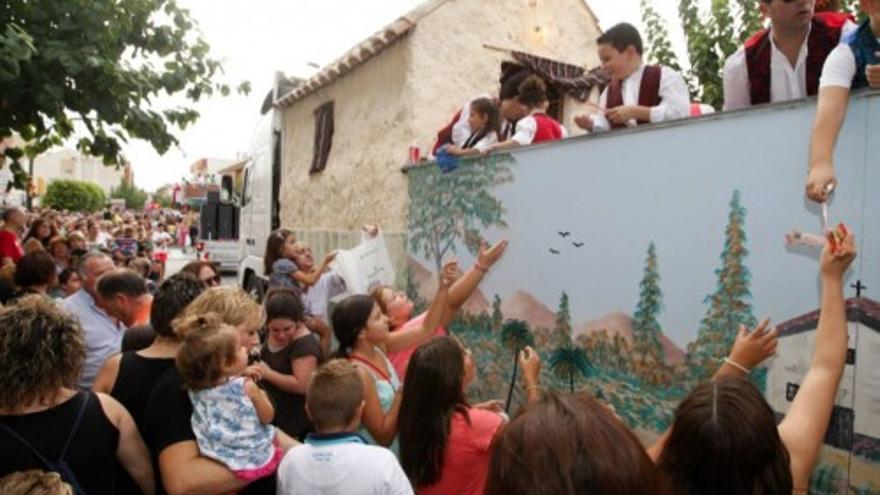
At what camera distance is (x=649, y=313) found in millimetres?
3039

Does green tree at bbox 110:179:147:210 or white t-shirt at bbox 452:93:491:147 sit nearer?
white t-shirt at bbox 452:93:491:147

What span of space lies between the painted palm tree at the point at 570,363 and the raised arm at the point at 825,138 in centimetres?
158

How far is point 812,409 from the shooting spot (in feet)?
6.25

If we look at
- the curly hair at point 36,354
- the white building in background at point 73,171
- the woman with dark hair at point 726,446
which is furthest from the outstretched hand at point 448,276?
the white building in background at point 73,171

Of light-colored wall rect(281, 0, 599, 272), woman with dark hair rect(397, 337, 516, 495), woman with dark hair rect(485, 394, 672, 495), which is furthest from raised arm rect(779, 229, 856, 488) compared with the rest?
light-colored wall rect(281, 0, 599, 272)

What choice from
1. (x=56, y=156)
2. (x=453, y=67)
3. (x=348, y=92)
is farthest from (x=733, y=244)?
(x=56, y=156)

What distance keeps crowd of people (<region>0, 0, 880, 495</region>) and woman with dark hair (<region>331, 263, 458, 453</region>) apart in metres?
0.01

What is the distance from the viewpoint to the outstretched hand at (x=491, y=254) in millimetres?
4078

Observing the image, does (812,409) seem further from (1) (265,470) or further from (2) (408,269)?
(2) (408,269)

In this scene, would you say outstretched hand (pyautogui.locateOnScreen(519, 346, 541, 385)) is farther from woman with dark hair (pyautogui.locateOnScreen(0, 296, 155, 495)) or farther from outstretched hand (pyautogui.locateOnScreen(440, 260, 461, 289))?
woman with dark hair (pyautogui.locateOnScreen(0, 296, 155, 495))

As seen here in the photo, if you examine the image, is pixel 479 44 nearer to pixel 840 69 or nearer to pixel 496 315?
pixel 496 315

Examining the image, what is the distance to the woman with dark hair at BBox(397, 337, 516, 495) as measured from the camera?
8.68 feet

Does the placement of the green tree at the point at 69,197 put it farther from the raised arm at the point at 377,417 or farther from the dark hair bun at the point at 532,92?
the raised arm at the point at 377,417

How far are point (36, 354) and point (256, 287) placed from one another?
27.6 feet
